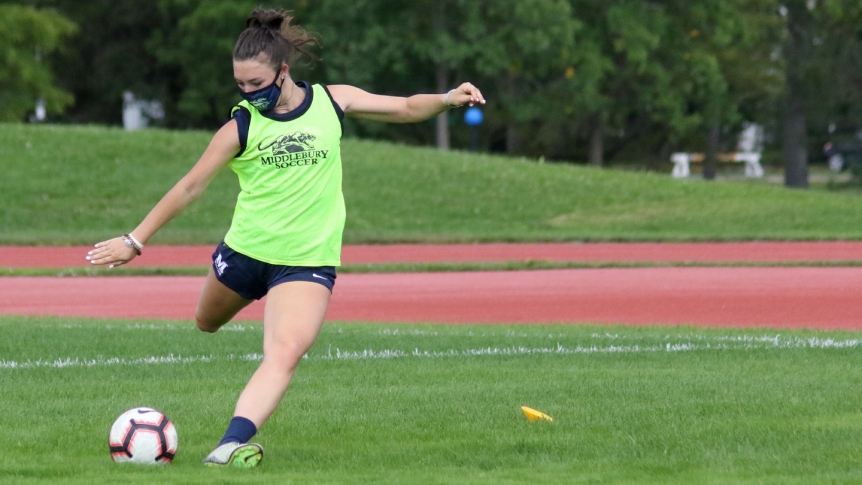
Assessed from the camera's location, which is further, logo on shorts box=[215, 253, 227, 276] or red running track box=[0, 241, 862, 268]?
red running track box=[0, 241, 862, 268]

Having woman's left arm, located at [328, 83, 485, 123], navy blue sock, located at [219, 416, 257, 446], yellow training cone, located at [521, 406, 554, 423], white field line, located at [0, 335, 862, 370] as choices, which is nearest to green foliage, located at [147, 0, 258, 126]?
white field line, located at [0, 335, 862, 370]

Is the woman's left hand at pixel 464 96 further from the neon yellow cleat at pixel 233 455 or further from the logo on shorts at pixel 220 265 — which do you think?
the neon yellow cleat at pixel 233 455

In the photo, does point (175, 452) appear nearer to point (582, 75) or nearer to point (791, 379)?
point (791, 379)

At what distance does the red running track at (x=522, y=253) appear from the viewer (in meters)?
20.3

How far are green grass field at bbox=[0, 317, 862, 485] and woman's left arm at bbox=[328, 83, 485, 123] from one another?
5.37 feet

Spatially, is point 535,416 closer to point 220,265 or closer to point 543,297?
point 220,265

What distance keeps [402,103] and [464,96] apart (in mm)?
315

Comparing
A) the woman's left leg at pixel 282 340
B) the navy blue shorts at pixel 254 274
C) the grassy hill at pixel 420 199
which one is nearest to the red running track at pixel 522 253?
the grassy hill at pixel 420 199

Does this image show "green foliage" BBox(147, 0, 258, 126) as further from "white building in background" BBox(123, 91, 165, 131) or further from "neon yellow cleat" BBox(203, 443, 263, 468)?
"neon yellow cleat" BBox(203, 443, 263, 468)

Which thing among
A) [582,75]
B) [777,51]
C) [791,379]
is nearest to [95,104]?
[582,75]

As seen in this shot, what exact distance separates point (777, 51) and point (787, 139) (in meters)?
3.58

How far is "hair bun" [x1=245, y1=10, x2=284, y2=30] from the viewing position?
6.20 meters

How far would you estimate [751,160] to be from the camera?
202 feet

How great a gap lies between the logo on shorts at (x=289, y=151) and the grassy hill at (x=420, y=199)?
17403mm
